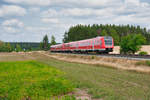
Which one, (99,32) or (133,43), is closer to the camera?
(133,43)

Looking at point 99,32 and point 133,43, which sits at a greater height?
point 99,32

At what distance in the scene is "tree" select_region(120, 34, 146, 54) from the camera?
33500 mm

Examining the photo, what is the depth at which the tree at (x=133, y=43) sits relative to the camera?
33.5 m

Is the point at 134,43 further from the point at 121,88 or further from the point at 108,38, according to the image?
the point at 121,88

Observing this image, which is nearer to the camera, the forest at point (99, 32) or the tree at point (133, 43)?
the tree at point (133, 43)

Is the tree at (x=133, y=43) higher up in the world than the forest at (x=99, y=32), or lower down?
lower down

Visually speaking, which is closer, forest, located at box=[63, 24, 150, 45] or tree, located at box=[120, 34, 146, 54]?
tree, located at box=[120, 34, 146, 54]

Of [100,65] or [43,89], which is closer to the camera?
[43,89]

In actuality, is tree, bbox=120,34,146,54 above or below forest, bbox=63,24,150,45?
Result: below

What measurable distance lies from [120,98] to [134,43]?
25590 mm

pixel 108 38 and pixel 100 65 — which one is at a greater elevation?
pixel 108 38

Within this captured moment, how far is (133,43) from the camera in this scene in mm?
34312

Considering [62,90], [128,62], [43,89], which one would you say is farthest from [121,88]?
[128,62]

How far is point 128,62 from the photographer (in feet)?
78.8
